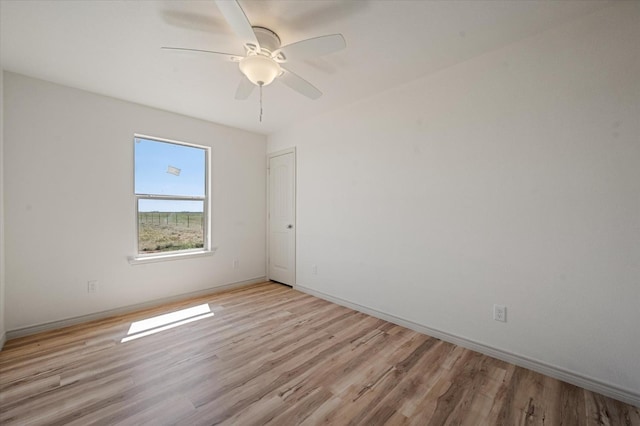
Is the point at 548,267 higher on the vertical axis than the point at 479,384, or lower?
higher

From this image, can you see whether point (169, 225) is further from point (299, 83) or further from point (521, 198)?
point (521, 198)

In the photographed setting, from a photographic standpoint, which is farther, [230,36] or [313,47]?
[230,36]

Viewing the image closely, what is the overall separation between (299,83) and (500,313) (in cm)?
250

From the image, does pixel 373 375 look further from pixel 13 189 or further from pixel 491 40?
pixel 13 189

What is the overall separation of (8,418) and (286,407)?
1.62 metres

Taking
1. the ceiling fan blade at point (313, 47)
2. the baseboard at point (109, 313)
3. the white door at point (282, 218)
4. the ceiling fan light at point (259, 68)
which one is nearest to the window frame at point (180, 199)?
the baseboard at point (109, 313)

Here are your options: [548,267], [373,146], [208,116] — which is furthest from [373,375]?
[208,116]

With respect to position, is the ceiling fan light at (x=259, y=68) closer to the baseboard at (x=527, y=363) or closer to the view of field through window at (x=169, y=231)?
the view of field through window at (x=169, y=231)

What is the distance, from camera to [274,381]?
185cm

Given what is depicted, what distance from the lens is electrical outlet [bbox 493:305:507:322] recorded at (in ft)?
6.95

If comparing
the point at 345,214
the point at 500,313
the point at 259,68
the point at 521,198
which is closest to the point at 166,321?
the point at 345,214

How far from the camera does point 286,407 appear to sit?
1.61 meters

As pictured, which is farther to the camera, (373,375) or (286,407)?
(373,375)

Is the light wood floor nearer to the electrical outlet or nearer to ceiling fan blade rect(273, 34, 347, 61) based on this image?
the electrical outlet
